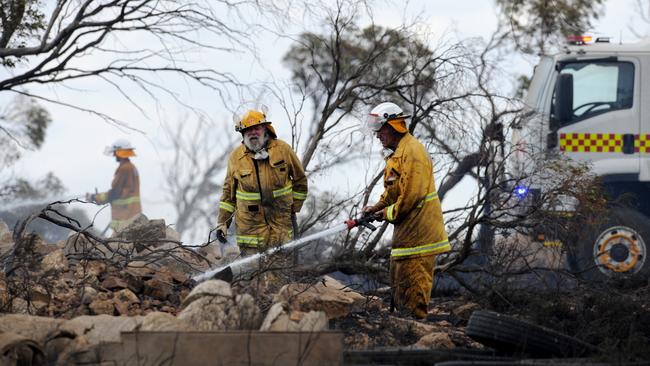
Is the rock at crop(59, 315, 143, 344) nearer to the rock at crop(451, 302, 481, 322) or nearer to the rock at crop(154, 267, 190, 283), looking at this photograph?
the rock at crop(154, 267, 190, 283)

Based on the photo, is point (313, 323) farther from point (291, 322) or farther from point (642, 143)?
point (642, 143)

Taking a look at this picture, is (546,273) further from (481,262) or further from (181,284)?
(181,284)

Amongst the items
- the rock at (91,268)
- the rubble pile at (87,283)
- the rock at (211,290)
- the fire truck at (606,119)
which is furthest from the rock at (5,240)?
the fire truck at (606,119)

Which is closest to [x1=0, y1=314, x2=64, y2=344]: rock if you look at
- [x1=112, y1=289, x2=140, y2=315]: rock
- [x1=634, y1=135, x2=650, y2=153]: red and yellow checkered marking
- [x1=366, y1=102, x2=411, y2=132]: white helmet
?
[x1=112, y1=289, x2=140, y2=315]: rock

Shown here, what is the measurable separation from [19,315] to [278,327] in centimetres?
165

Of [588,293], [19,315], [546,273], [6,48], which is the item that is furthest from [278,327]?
[6,48]

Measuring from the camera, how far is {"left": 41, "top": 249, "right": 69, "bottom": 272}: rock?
31.4 feet

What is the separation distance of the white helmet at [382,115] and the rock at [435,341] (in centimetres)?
180

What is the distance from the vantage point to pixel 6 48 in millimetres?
11531

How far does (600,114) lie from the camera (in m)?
Answer: 13.7

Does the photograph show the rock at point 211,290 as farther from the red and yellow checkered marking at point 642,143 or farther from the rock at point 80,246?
the red and yellow checkered marking at point 642,143

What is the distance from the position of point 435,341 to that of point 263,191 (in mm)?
2596

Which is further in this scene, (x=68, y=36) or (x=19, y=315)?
(x=68, y=36)

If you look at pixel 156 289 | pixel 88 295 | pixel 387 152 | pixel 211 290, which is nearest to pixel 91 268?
pixel 156 289
